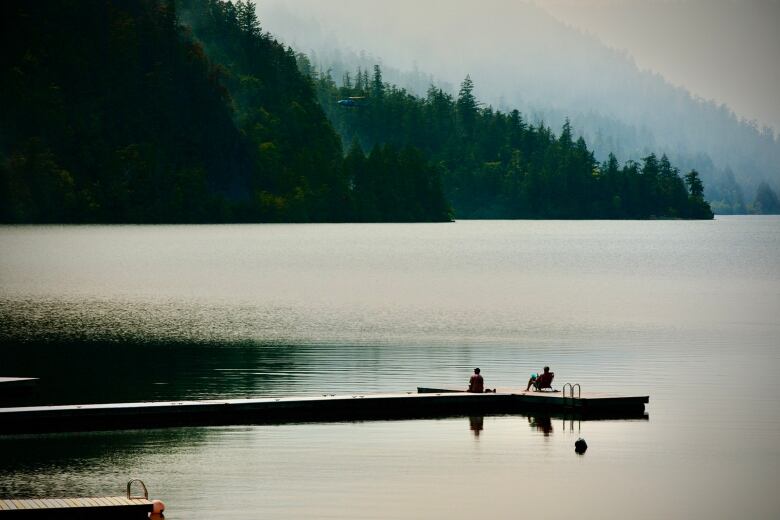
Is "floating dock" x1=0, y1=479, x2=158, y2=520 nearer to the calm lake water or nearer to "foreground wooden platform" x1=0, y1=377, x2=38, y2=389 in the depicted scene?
the calm lake water

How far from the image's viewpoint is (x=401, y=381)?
53.0 meters

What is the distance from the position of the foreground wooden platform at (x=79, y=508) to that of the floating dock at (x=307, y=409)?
1098cm

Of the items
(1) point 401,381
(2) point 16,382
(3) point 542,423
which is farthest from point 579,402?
Result: (2) point 16,382

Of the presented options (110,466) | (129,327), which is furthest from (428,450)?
(129,327)

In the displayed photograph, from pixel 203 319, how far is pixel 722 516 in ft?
172

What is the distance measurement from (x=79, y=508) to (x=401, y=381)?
1015 inches

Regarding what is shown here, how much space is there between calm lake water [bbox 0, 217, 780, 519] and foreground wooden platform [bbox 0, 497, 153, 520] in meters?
1.72

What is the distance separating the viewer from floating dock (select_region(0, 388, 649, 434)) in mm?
40031

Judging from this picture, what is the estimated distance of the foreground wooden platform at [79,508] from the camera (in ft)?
92.5

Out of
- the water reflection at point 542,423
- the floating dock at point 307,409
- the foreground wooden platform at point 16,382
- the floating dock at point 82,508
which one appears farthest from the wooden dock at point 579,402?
the floating dock at point 82,508

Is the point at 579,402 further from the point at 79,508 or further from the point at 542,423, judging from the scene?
the point at 79,508

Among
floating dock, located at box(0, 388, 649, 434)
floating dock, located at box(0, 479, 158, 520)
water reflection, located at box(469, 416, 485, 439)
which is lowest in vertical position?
floating dock, located at box(0, 479, 158, 520)

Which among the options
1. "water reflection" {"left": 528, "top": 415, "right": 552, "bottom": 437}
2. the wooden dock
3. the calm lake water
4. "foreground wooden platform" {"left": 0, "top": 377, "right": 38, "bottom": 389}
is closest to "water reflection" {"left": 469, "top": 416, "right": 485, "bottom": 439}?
the calm lake water

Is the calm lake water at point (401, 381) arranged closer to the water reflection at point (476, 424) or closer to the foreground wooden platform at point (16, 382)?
the water reflection at point (476, 424)
